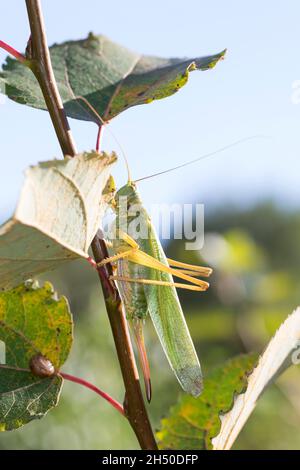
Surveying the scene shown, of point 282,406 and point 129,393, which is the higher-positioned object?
point 129,393

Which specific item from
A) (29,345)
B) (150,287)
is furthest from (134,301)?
(29,345)

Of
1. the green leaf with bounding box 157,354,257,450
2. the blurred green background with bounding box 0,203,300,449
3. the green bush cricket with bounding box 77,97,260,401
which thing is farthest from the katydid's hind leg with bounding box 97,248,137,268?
the blurred green background with bounding box 0,203,300,449

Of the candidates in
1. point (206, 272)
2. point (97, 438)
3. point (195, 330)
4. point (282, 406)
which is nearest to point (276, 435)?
point (282, 406)

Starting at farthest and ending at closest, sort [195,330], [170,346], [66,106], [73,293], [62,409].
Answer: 1. [73,293]
2. [62,409]
3. [195,330]
4. [170,346]
5. [66,106]

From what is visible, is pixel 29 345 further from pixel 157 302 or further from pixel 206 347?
pixel 206 347

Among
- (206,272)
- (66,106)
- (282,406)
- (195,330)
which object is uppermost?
(66,106)

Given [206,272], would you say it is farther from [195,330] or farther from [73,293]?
[73,293]

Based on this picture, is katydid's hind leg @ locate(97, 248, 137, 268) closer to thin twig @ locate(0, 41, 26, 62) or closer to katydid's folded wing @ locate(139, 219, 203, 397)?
katydid's folded wing @ locate(139, 219, 203, 397)
